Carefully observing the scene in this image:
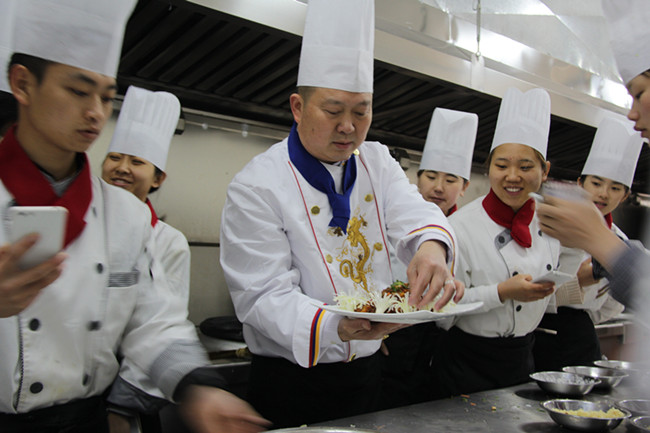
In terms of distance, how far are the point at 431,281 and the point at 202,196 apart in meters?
1.80

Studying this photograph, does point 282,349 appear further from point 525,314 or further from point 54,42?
point 525,314

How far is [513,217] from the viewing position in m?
2.41

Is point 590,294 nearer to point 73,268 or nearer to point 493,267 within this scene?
point 493,267

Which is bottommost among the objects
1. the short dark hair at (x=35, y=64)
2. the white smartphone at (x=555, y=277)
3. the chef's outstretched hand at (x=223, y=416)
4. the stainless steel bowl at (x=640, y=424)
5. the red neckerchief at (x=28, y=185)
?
the stainless steel bowl at (x=640, y=424)

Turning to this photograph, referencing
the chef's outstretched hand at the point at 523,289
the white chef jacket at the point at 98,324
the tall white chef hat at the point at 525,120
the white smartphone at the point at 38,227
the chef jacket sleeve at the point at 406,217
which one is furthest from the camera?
the tall white chef hat at the point at 525,120

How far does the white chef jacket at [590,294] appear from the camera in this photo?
8.70 feet

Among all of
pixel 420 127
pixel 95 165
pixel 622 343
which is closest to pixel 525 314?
pixel 420 127

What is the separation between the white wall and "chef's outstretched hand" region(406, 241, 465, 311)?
1.66 metres

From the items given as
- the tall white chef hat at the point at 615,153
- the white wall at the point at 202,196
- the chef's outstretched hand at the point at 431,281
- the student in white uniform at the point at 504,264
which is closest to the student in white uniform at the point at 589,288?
the tall white chef hat at the point at 615,153

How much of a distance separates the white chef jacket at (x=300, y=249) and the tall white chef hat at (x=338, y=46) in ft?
0.99

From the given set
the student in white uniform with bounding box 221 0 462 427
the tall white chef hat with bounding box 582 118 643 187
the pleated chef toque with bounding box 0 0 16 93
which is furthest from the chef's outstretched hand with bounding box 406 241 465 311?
the tall white chef hat with bounding box 582 118 643 187

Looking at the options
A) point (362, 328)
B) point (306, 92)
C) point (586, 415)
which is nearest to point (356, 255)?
point (362, 328)

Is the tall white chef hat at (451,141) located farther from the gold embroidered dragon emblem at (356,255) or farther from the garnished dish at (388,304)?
the garnished dish at (388,304)

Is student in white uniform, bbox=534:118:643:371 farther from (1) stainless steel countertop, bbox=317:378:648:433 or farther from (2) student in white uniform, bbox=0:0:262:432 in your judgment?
(2) student in white uniform, bbox=0:0:262:432
